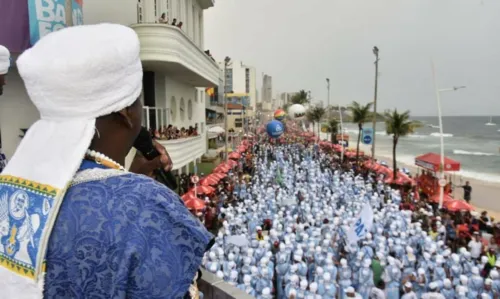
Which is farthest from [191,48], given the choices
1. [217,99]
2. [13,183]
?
[217,99]

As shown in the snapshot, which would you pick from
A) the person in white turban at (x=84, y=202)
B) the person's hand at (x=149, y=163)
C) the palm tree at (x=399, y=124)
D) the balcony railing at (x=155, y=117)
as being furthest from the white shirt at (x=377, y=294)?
the palm tree at (x=399, y=124)

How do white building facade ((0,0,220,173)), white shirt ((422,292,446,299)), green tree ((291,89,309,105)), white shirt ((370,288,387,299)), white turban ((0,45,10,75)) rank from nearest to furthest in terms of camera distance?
white turban ((0,45,10,75)) → white shirt ((422,292,446,299)) → white shirt ((370,288,387,299)) → white building facade ((0,0,220,173)) → green tree ((291,89,309,105))

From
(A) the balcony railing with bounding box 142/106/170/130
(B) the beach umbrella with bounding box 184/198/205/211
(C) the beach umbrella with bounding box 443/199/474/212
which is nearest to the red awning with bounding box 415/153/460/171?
(C) the beach umbrella with bounding box 443/199/474/212

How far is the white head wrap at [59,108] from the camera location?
115cm

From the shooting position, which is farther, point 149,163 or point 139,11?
point 139,11

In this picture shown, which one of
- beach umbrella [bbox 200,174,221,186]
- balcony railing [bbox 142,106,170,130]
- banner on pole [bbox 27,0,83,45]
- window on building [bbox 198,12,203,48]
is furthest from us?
window on building [bbox 198,12,203,48]

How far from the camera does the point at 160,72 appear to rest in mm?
14336

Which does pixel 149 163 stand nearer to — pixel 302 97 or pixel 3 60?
pixel 3 60

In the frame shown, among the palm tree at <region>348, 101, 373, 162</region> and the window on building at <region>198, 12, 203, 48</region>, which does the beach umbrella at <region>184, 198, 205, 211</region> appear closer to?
the window on building at <region>198, 12, 203, 48</region>

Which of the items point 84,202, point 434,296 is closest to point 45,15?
point 84,202

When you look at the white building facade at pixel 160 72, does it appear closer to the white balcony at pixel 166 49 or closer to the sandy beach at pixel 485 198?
the white balcony at pixel 166 49

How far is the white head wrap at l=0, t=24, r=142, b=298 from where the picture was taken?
1.15m

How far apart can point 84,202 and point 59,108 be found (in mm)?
329

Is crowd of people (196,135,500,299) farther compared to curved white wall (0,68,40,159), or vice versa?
curved white wall (0,68,40,159)
